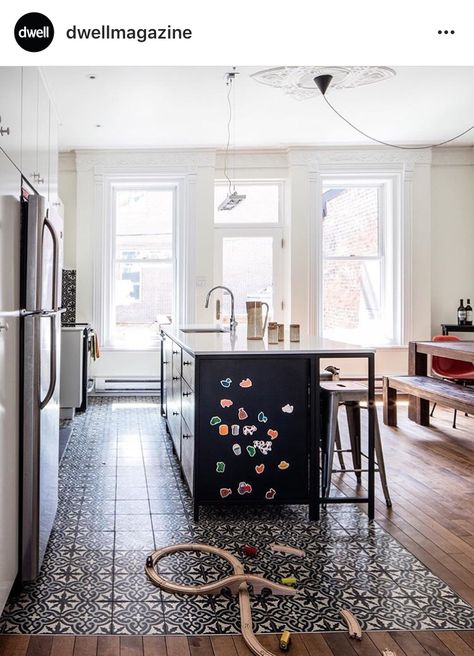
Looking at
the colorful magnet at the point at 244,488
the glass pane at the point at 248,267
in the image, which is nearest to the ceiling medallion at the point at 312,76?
the glass pane at the point at 248,267

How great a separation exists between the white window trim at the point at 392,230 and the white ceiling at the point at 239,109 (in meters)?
0.42

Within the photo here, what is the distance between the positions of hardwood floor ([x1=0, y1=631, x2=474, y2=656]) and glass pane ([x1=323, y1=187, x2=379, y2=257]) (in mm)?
5769

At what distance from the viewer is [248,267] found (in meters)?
7.25

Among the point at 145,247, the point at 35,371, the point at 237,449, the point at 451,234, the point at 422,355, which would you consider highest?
the point at 451,234

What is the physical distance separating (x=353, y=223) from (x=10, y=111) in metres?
5.91

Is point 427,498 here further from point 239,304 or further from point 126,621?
point 239,304

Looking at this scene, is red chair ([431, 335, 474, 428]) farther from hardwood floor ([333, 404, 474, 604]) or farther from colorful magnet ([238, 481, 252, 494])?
colorful magnet ([238, 481, 252, 494])

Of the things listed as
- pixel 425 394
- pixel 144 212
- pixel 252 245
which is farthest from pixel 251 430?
pixel 144 212

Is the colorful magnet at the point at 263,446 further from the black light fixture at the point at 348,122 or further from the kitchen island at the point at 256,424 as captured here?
the black light fixture at the point at 348,122

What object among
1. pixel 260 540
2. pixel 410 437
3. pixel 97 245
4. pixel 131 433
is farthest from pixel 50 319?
pixel 97 245

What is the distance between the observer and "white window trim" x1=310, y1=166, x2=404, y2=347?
6.96 metres
